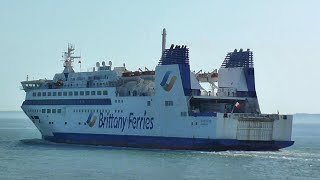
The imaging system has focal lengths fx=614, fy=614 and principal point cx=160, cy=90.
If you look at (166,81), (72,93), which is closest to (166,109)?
(166,81)

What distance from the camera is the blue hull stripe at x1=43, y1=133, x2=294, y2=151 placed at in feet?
153

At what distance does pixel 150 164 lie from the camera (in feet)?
134

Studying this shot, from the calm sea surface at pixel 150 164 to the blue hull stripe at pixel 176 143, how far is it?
637mm

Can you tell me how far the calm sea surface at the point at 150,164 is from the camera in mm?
36312

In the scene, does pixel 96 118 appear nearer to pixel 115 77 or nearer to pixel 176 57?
pixel 115 77

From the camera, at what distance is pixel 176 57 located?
49.4m

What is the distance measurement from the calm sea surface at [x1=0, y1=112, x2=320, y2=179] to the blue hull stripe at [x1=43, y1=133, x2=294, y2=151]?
2.09ft

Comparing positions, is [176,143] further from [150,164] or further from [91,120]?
[91,120]

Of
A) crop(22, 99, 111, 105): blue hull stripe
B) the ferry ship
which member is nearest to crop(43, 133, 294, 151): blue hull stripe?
the ferry ship

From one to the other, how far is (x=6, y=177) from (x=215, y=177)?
39.5 feet

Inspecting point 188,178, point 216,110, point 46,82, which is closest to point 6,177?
point 188,178

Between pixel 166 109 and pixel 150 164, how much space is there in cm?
919

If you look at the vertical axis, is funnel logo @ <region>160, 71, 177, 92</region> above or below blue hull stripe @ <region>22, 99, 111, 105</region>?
above

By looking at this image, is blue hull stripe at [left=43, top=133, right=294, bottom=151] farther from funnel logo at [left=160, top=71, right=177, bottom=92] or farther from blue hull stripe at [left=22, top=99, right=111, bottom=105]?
funnel logo at [left=160, top=71, right=177, bottom=92]
